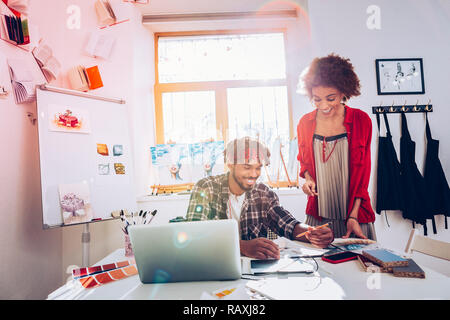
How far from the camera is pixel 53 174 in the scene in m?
1.79

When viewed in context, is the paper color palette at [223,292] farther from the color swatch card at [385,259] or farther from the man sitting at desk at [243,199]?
the man sitting at desk at [243,199]

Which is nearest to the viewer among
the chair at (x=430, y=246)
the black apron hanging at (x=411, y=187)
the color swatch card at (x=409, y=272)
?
the color swatch card at (x=409, y=272)

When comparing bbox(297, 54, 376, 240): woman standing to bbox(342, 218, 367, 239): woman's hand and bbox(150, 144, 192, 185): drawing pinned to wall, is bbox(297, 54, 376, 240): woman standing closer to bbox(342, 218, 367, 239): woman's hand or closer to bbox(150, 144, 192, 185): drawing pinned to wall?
bbox(342, 218, 367, 239): woman's hand

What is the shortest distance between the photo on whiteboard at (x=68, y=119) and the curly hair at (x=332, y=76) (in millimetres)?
1686

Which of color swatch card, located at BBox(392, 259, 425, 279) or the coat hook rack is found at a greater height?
the coat hook rack

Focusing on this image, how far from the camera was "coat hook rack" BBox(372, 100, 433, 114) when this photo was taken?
6.73 feet

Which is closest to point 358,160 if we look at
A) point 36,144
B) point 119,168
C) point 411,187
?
point 411,187

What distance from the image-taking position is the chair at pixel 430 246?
1.18 m

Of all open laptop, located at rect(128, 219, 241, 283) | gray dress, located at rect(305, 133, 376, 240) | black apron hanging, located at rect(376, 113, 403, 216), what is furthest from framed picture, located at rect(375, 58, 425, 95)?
open laptop, located at rect(128, 219, 241, 283)

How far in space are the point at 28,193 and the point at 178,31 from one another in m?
2.01

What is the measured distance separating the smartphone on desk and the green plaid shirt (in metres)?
0.48

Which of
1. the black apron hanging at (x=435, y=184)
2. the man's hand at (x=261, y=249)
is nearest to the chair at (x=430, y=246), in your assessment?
the man's hand at (x=261, y=249)

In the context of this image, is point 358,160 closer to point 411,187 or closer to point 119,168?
point 411,187
